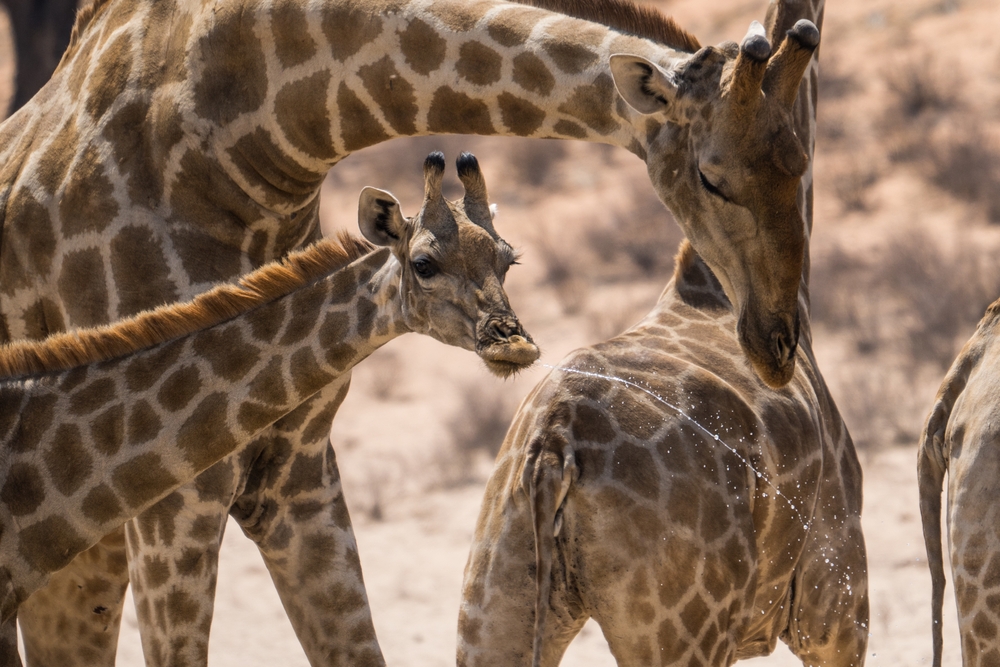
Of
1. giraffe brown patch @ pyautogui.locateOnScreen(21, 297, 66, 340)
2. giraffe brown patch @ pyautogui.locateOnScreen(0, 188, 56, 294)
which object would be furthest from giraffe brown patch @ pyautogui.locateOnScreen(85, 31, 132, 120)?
giraffe brown patch @ pyautogui.locateOnScreen(21, 297, 66, 340)

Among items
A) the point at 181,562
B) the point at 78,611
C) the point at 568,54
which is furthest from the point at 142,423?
the point at 78,611

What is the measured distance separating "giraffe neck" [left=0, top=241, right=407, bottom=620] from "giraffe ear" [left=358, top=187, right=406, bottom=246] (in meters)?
0.08

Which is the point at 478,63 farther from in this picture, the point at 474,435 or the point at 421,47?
the point at 474,435

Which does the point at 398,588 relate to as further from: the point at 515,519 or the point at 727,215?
the point at 727,215

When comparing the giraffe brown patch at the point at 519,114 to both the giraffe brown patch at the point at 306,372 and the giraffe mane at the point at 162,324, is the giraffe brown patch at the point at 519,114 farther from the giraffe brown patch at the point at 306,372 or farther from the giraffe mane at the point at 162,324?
the giraffe brown patch at the point at 306,372

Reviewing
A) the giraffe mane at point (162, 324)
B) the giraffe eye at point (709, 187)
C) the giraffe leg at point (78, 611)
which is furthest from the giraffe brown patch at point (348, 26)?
the giraffe leg at point (78, 611)

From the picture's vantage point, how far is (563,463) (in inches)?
169

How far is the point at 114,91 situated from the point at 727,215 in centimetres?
218

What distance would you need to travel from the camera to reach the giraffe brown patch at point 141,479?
3881mm

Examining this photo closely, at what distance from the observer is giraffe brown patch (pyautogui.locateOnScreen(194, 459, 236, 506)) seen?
4516mm

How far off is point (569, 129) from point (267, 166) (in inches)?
43.0

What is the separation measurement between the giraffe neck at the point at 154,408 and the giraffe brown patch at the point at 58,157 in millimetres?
991

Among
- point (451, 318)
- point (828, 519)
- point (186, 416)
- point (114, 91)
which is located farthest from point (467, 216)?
point (828, 519)

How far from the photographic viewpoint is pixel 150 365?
3936 millimetres
